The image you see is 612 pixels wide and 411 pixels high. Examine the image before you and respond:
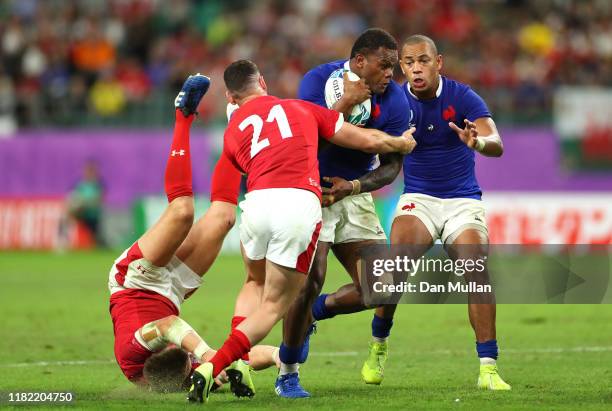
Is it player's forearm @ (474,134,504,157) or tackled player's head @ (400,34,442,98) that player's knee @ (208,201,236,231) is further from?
player's forearm @ (474,134,504,157)

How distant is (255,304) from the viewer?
9156 millimetres

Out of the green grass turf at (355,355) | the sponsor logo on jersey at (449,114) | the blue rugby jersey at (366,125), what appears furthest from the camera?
the sponsor logo on jersey at (449,114)

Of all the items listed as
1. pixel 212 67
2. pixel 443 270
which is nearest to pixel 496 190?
pixel 212 67

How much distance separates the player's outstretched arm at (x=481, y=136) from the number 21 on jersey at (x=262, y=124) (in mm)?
1554

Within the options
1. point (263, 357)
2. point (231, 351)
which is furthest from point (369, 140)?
point (263, 357)

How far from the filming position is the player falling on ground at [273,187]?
8.12 m

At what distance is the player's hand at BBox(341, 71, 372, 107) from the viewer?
8.98 metres

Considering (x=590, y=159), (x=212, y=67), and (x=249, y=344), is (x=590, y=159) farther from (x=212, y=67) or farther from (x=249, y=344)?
(x=249, y=344)

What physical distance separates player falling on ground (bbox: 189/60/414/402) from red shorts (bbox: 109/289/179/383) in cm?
94

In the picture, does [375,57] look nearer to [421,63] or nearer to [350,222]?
[421,63]

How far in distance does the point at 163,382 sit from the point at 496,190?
17.4m

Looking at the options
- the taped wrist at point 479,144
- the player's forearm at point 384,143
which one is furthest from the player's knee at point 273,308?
the taped wrist at point 479,144

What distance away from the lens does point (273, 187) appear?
821 cm

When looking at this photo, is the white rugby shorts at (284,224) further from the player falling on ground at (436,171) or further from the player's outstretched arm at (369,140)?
the player falling on ground at (436,171)
